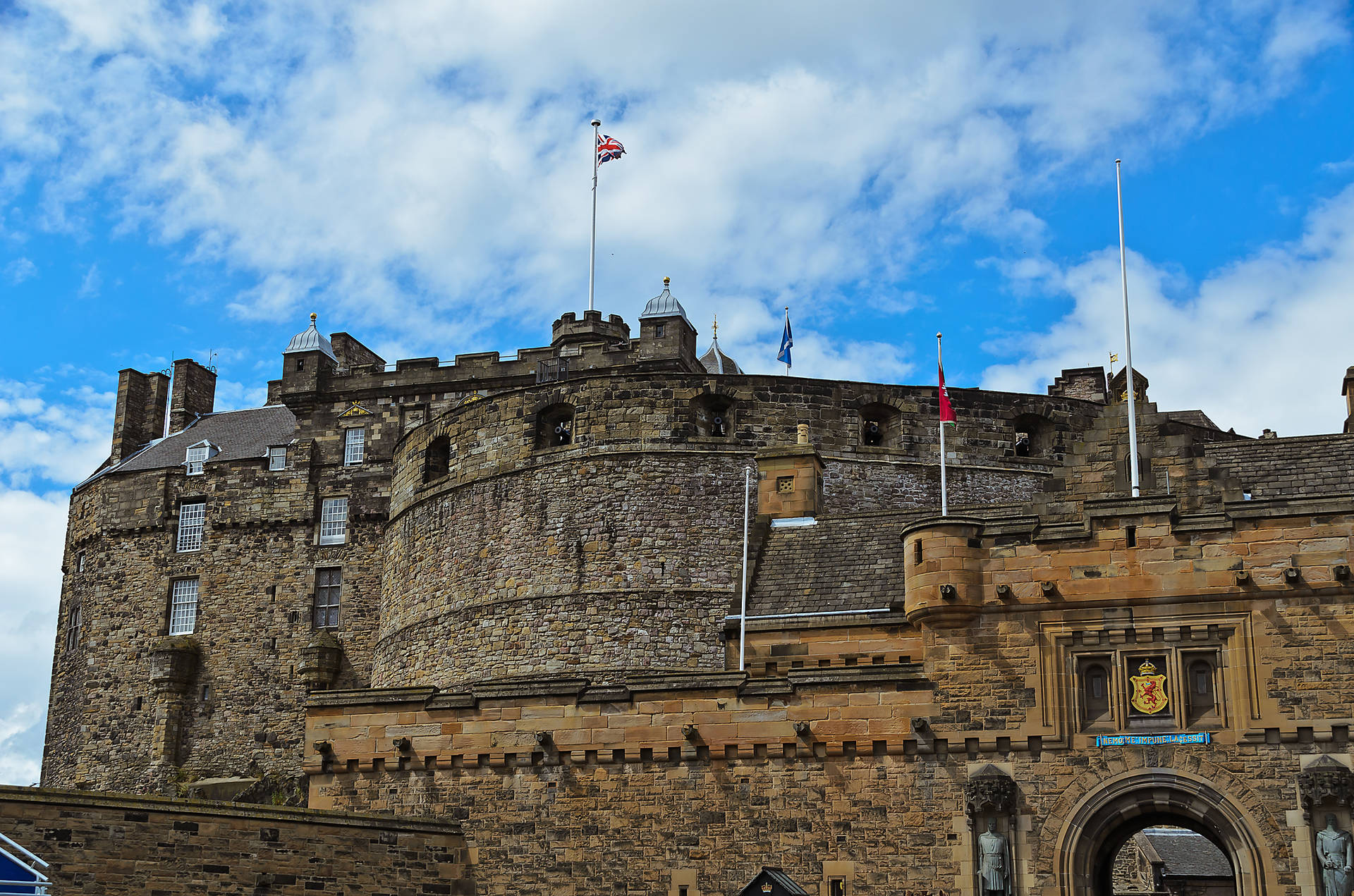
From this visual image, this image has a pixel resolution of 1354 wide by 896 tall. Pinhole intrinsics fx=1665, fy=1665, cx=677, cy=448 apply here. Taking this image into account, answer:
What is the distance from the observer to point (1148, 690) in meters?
21.2

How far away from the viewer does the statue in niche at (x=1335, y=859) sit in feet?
64.0

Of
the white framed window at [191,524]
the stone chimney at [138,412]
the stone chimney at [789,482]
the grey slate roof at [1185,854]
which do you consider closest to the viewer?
the stone chimney at [789,482]

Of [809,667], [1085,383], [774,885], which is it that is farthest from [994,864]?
[1085,383]

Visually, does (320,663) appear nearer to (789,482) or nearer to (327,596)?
(327,596)

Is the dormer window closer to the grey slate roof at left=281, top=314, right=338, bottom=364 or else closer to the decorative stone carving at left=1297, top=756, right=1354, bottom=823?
the grey slate roof at left=281, top=314, right=338, bottom=364

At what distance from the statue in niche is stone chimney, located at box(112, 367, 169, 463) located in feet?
128

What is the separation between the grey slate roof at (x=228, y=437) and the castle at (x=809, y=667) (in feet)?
44.0

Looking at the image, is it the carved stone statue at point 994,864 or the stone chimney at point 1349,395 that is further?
the stone chimney at point 1349,395

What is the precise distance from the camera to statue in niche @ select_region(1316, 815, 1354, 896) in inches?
768

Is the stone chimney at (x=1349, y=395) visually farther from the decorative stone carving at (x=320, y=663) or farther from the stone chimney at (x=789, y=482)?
the decorative stone carving at (x=320, y=663)

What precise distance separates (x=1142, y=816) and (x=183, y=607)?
3005cm

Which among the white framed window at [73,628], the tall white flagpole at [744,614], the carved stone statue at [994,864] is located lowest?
the carved stone statue at [994,864]

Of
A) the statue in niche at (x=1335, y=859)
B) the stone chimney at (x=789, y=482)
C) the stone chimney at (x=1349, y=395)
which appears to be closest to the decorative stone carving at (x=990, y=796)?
the statue in niche at (x=1335, y=859)

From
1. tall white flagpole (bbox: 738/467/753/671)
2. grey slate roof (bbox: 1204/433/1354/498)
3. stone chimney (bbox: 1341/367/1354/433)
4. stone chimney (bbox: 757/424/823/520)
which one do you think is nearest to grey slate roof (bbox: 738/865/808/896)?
tall white flagpole (bbox: 738/467/753/671)
